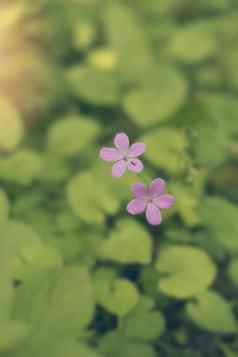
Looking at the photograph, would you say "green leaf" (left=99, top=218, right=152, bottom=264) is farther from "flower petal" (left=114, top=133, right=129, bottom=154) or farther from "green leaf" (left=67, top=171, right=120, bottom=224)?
"flower petal" (left=114, top=133, right=129, bottom=154)

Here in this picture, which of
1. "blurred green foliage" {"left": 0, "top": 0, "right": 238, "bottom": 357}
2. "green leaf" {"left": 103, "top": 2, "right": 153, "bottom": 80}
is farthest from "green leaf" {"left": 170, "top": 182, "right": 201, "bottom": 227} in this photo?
"green leaf" {"left": 103, "top": 2, "right": 153, "bottom": 80}

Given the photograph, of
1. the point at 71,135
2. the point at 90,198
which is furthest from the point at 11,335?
the point at 71,135

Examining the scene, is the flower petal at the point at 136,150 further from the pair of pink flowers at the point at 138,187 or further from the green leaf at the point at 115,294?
the green leaf at the point at 115,294

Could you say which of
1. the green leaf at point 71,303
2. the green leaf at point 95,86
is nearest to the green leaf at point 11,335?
the green leaf at point 71,303

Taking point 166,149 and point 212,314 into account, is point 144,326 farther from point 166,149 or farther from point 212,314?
point 166,149

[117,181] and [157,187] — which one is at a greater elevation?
[157,187]

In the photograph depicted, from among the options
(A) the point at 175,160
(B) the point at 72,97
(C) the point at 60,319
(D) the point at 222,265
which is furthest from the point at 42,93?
(C) the point at 60,319

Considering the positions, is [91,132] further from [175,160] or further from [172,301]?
[172,301]
